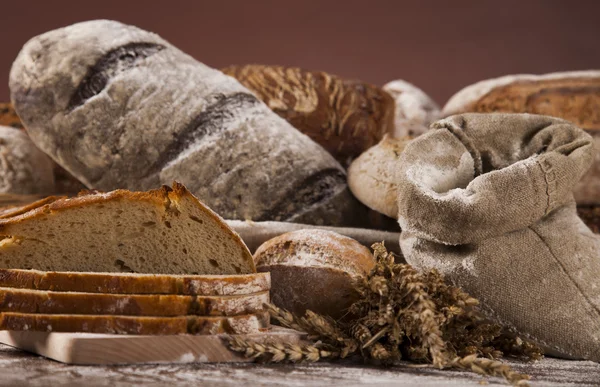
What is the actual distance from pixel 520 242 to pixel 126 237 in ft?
3.12

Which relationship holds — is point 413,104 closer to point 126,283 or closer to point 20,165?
point 20,165

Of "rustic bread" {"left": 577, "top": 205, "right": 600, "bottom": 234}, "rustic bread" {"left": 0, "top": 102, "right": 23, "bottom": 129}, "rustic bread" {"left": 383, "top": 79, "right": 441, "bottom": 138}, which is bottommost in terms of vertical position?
"rustic bread" {"left": 383, "top": 79, "right": 441, "bottom": 138}

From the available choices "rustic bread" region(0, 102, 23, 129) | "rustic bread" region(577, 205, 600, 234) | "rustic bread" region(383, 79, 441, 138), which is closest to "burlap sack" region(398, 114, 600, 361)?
"rustic bread" region(577, 205, 600, 234)

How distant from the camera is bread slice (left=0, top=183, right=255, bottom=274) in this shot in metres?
1.54

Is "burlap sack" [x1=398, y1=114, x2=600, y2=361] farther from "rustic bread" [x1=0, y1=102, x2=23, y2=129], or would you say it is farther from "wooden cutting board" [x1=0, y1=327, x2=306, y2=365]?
"rustic bread" [x1=0, y1=102, x2=23, y2=129]

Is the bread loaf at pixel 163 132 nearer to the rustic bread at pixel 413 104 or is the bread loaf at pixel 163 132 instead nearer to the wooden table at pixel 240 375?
the wooden table at pixel 240 375

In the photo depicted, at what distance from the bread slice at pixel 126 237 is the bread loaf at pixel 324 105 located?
4.86 ft

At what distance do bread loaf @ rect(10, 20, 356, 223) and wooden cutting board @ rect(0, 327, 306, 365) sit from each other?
4.05 ft

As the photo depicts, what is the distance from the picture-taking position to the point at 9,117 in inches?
128

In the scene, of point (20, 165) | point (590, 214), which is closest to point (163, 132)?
point (20, 165)

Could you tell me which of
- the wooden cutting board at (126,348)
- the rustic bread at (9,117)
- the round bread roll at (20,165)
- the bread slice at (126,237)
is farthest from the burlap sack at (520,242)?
the rustic bread at (9,117)

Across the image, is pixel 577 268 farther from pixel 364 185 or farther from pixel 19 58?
pixel 19 58

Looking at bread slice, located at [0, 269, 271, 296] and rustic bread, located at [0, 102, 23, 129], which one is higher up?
bread slice, located at [0, 269, 271, 296]

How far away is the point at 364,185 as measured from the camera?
2.54 metres
